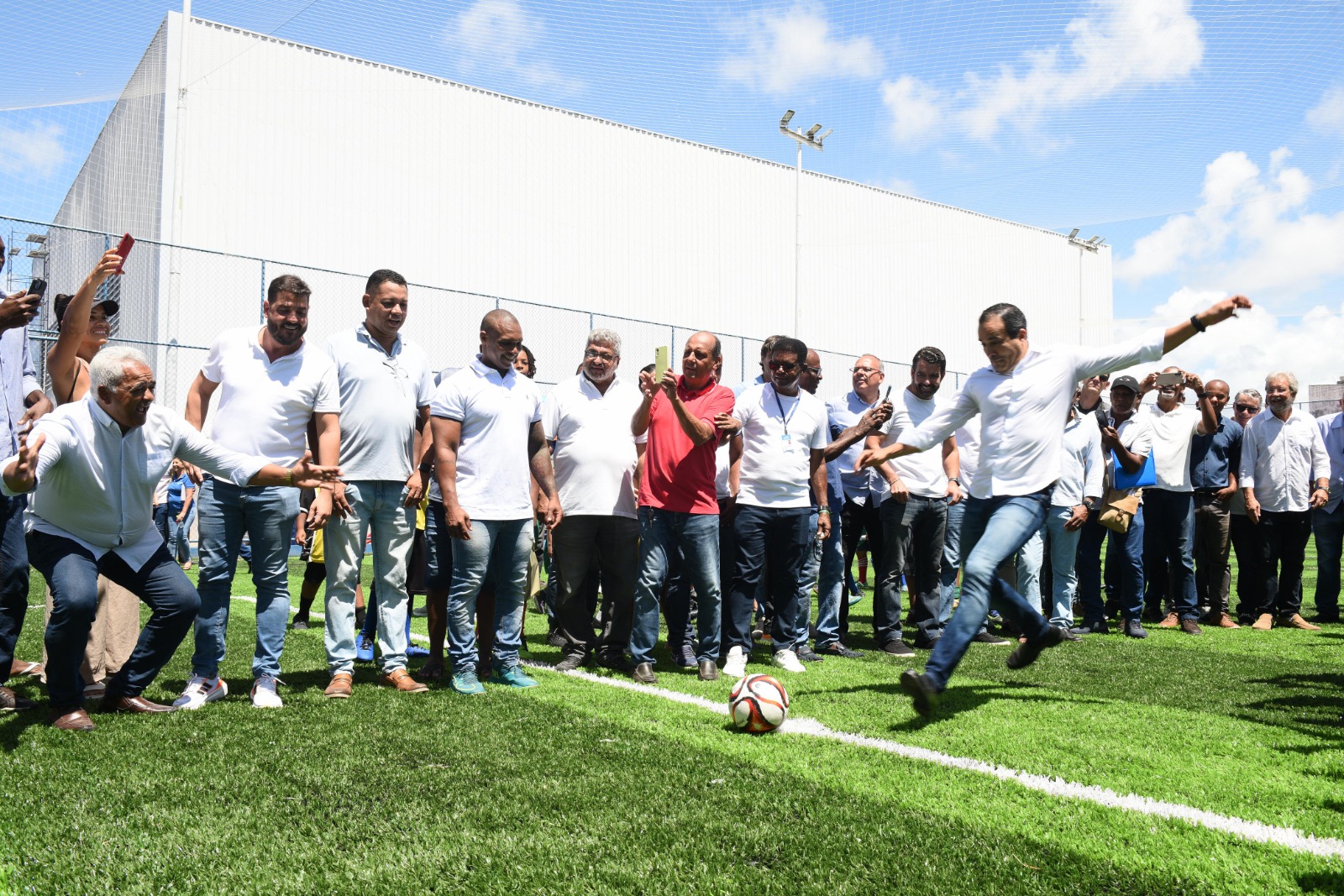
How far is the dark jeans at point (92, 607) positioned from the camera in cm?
439

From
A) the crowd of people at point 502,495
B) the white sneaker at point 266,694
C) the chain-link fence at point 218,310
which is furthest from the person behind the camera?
the chain-link fence at point 218,310

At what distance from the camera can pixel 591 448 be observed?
6.26m

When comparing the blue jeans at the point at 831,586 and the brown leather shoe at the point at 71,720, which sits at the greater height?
the blue jeans at the point at 831,586

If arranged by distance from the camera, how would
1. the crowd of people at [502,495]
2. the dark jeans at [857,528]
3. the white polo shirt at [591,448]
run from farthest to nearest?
the dark jeans at [857,528] < the white polo shirt at [591,448] < the crowd of people at [502,495]

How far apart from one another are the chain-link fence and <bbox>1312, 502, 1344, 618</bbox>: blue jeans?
1145 centimetres

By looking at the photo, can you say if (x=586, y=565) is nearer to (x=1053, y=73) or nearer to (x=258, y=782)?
(x=258, y=782)

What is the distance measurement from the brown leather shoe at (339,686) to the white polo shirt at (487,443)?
110 centimetres

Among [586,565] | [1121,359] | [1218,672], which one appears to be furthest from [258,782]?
[1218,672]

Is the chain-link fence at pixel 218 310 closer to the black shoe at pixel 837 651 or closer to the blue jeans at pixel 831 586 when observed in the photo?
the blue jeans at pixel 831 586

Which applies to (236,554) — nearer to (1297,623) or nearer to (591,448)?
(591,448)

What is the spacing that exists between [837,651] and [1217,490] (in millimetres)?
4638

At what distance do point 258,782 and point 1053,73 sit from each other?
10562 millimetres

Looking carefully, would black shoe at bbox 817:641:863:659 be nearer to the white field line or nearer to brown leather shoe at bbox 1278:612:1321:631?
the white field line

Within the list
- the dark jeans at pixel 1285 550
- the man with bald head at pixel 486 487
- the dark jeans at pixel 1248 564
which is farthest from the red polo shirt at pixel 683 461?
the dark jeans at pixel 1285 550
